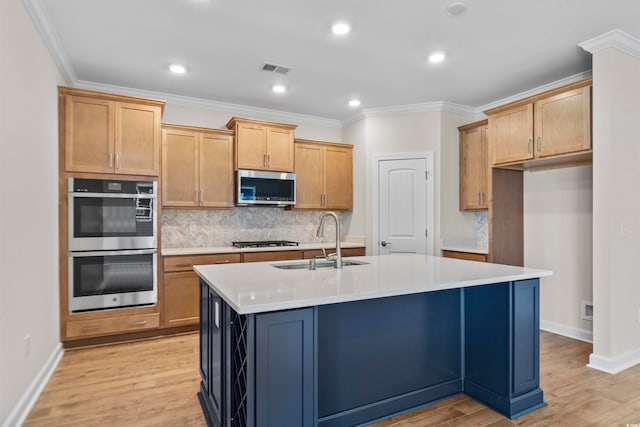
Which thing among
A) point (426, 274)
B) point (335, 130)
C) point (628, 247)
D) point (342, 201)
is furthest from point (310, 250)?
point (628, 247)

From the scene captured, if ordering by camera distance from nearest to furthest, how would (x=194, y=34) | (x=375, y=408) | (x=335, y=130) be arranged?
(x=375, y=408), (x=194, y=34), (x=335, y=130)

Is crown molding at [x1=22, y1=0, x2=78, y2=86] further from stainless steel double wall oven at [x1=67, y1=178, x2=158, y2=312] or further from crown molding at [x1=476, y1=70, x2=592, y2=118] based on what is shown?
crown molding at [x1=476, y1=70, x2=592, y2=118]

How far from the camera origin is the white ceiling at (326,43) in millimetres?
2529

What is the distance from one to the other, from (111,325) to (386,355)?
271 centimetres

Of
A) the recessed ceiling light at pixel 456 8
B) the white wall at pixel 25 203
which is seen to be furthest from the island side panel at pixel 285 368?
the recessed ceiling light at pixel 456 8

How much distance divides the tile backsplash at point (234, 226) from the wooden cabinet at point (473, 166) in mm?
1895

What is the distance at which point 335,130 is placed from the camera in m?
5.46

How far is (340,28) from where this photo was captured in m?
2.78

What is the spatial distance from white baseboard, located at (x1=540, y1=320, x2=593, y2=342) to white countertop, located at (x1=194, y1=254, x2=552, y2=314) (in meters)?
1.92

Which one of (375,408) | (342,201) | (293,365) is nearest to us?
(293,365)

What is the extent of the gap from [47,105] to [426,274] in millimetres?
3165

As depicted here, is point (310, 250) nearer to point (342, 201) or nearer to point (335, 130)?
point (342, 201)

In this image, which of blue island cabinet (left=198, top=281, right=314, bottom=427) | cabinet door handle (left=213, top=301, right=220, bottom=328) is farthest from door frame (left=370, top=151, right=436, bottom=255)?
blue island cabinet (left=198, top=281, right=314, bottom=427)

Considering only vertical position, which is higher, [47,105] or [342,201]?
[47,105]
